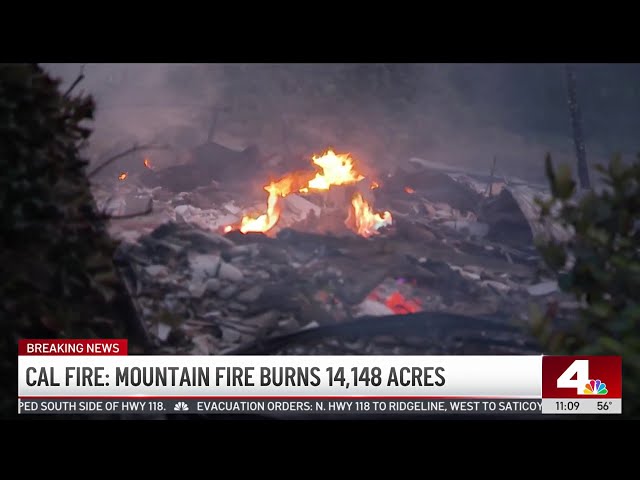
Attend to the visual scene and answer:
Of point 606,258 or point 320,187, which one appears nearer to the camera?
point 606,258

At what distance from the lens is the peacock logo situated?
14.1ft

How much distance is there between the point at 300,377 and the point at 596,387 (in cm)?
181

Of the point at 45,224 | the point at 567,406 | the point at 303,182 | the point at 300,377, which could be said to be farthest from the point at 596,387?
the point at 45,224

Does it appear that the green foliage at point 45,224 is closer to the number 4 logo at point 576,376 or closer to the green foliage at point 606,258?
the green foliage at point 606,258

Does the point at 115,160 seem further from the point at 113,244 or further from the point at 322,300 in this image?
the point at 322,300

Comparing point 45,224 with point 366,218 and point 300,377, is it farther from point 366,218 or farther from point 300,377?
point 366,218

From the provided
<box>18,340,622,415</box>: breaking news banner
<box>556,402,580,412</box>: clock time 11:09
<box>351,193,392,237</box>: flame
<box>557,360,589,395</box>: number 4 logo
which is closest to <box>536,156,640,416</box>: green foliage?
<box>557,360,589,395</box>: number 4 logo

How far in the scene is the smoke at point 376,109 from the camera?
494cm

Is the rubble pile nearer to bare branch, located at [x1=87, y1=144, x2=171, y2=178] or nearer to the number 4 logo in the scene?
bare branch, located at [x1=87, y1=144, x2=171, y2=178]

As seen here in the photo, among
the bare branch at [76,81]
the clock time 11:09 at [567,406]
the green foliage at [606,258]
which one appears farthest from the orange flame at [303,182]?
the clock time 11:09 at [567,406]

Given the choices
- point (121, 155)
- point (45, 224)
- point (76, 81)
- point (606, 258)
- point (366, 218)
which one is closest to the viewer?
point (606, 258)

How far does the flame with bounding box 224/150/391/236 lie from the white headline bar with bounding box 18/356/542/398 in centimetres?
114

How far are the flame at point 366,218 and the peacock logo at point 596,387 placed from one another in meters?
1.78

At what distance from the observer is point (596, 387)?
430 centimetres
